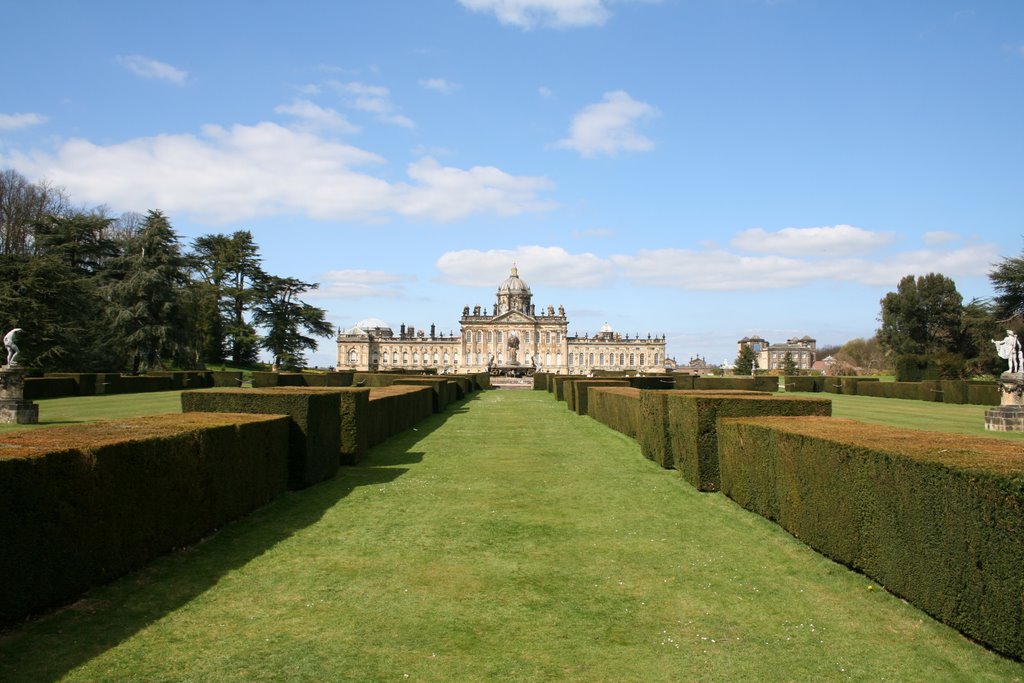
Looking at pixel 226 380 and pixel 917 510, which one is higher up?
pixel 226 380

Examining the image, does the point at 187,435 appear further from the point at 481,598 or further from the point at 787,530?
the point at 787,530

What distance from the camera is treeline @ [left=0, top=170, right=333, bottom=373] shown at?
33.8 meters

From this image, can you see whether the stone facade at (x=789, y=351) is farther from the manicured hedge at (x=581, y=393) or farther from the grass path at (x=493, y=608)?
the grass path at (x=493, y=608)

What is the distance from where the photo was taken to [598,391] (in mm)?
21688

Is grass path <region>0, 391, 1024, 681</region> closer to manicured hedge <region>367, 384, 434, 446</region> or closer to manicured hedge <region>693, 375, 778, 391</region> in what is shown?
manicured hedge <region>367, 384, 434, 446</region>

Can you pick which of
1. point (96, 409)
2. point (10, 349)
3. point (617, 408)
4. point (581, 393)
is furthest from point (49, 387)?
point (617, 408)

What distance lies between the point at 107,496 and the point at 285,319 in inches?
1950

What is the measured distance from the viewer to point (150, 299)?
135 ft

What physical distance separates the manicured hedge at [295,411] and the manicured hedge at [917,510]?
5.76m

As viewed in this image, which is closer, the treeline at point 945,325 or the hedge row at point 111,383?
the hedge row at point 111,383

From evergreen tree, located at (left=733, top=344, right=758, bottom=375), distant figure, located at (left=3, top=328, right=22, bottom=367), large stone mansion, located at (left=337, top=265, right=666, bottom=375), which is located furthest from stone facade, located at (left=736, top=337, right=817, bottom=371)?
distant figure, located at (left=3, top=328, right=22, bottom=367)

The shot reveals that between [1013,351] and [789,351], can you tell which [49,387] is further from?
[789,351]

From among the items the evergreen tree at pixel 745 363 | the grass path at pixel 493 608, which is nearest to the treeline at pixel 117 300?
the grass path at pixel 493 608

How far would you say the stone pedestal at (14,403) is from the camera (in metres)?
17.4
